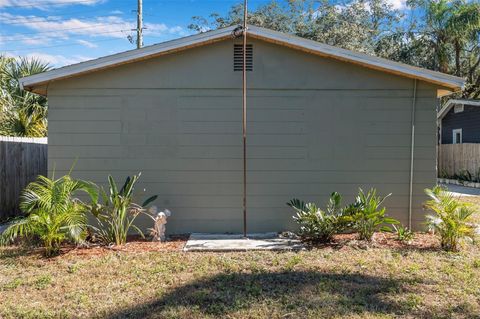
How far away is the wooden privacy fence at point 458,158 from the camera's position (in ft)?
53.2

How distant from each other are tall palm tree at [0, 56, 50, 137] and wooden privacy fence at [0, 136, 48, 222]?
2.39 m

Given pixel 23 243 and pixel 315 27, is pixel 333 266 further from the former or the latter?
pixel 315 27

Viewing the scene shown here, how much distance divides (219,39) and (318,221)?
3320 mm

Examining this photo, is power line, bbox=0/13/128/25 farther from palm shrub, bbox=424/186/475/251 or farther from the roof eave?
palm shrub, bbox=424/186/475/251

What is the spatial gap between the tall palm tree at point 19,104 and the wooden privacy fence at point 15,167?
94.2 inches

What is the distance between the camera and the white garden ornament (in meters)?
6.25

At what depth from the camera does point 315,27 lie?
850 inches

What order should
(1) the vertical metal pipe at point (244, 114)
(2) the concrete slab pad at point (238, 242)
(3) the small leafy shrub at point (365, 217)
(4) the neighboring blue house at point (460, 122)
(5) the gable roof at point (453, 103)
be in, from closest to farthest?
(2) the concrete slab pad at point (238, 242) → (3) the small leafy shrub at point (365, 217) → (1) the vertical metal pipe at point (244, 114) → (5) the gable roof at point (453, 103) → (4) the neighboring blue house at point (460, 122)

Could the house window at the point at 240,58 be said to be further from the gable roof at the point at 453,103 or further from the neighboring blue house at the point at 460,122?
the neighboring blue house at the point at 460,122

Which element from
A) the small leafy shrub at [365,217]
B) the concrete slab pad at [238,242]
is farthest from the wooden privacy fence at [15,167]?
the small leafy shrub at [365,217]

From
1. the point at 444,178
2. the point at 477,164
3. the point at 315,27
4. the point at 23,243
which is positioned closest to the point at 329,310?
the point at 23,243

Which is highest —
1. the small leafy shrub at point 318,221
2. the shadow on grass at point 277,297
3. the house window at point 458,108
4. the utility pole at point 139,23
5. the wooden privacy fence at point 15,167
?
the utility pole at point 139,23

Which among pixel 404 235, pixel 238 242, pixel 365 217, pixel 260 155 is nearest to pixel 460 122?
pixel 404 235

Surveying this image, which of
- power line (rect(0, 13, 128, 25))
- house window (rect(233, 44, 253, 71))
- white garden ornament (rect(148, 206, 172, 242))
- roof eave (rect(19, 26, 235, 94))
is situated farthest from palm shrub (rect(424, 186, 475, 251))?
power line (rect(0, 13, 128, 25))
